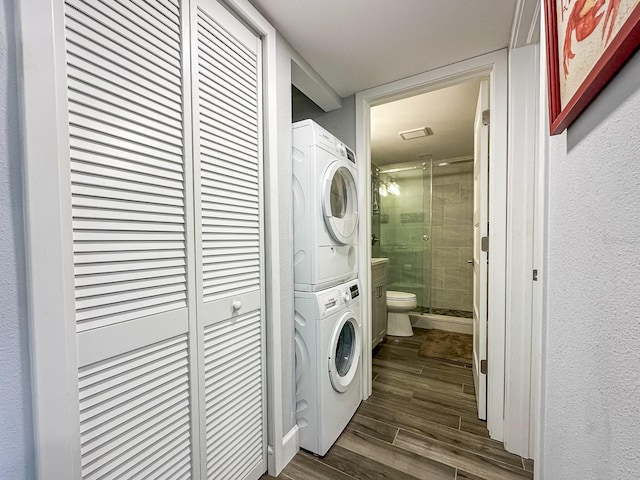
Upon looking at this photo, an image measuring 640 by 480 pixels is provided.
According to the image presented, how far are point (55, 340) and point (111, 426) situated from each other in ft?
1.06

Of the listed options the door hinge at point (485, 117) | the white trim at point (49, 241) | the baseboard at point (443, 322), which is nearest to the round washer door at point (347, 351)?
the white trim at point (49, 241)

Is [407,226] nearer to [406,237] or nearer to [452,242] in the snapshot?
[406,237]

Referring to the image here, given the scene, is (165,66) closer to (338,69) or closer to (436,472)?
(338,69)

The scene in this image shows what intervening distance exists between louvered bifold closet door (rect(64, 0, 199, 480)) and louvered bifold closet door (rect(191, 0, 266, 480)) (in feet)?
0.27

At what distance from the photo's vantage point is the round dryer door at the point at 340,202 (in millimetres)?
1499

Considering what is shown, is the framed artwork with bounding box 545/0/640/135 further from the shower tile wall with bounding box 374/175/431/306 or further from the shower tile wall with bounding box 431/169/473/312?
the shower tile wall with bounding box 431/169/473/312

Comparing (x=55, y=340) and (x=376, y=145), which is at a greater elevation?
(x=376, y=145)

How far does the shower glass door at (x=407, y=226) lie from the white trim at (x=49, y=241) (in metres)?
3.48

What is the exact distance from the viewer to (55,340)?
633mm

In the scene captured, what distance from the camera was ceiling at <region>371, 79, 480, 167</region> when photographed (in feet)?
7.01

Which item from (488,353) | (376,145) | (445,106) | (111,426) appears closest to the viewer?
(111,426)

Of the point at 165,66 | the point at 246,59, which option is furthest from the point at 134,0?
the point at 246,59

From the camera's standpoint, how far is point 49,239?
0.62 metres

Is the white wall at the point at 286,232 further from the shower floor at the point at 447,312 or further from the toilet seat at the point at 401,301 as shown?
the shower floor at the point at 447,312
